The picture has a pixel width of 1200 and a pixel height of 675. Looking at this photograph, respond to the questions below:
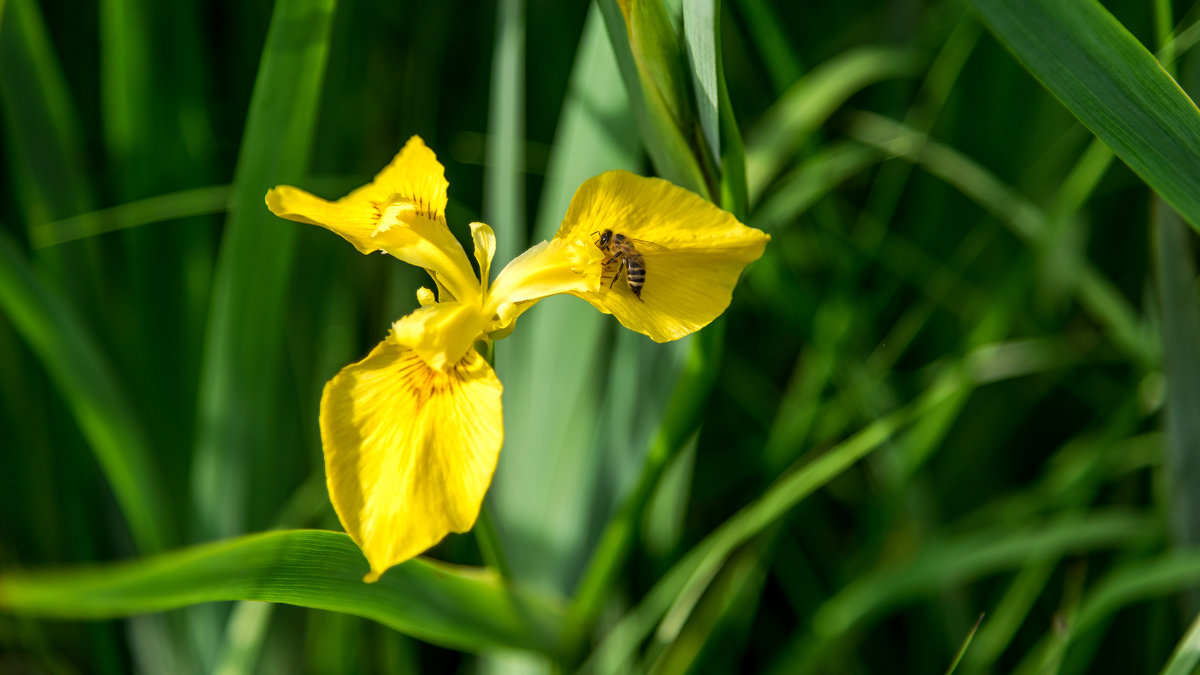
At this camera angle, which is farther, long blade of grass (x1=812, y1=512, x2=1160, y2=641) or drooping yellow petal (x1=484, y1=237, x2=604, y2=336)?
long blade of grass (x1=812, y1=512, x2=1160, y2=641)

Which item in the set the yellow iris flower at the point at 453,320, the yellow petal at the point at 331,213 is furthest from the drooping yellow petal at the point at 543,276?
the yellow petal at the point at 331,213

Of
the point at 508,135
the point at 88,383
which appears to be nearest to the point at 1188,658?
the point at 508,135

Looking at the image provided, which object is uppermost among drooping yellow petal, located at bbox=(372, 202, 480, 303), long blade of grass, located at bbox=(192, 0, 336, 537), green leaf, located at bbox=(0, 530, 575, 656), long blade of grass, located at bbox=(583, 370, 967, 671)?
long blade of grass, located at bbox=(192, 0, 336, 537)

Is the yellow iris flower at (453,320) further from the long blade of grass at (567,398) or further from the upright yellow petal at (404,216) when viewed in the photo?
the long blade of grass at (567,398)

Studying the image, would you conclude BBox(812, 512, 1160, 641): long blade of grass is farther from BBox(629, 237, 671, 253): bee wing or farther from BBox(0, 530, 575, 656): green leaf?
BBox(629, 237, 671, 253): bee wing

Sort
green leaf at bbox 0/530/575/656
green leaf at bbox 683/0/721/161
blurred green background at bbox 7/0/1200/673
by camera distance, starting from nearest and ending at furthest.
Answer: green leaf at bbox 0/530/575/656 < green leaf at bbox 683/0/721/161 < blurred green background at bbox 7/0/1200/673

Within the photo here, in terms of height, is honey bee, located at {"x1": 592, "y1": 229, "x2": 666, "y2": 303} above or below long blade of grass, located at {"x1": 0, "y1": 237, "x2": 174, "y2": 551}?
below

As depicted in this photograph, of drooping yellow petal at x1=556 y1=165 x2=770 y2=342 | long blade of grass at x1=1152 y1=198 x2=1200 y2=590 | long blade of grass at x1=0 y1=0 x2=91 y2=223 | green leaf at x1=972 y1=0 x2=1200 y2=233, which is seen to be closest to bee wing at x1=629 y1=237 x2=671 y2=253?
drooping yellow petal at x1=556 y1=165 x2=770 y2=342

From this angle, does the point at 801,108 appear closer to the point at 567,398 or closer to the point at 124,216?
the point at 567,398

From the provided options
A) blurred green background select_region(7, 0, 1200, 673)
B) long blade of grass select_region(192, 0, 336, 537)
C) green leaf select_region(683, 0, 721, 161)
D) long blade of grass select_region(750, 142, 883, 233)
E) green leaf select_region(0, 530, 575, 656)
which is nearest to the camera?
green leaf select_region(0, 530, 575, 656)
